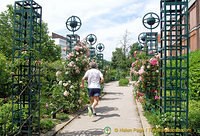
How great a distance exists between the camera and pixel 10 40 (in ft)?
67.6

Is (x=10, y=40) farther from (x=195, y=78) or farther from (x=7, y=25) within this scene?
(x=195, y=78)

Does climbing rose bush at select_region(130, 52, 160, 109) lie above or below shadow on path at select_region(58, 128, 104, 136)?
above

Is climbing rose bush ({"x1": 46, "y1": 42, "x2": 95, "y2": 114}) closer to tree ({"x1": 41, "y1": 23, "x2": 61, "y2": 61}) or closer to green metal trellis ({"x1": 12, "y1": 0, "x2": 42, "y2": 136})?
green metal trellis ({"x1": 12, "y1": 0, "x2": 42, "y2": 136})

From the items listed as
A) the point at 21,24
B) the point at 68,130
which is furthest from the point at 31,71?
the point at 68,130

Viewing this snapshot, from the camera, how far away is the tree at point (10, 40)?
1978 centimetres

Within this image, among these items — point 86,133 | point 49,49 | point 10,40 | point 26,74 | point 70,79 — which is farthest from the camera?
point 49,49

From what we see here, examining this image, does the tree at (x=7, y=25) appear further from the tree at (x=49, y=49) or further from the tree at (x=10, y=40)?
the tree at (x=49, y=49)

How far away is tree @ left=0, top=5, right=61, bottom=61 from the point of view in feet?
64.9

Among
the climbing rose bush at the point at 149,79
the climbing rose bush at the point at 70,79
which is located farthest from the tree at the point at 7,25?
the climbing rose bush at the point at 149,79

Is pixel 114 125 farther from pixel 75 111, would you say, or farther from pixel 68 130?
pixel 75 111

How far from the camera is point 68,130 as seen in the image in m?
4.71

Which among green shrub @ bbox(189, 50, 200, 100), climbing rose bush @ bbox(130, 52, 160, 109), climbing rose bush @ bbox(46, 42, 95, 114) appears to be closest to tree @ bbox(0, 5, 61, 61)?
climbing rose bush @ bbox(46, 42, 95, 114)

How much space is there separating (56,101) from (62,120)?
3.61ft

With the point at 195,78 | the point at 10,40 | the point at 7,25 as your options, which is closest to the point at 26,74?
the point at 195,78
